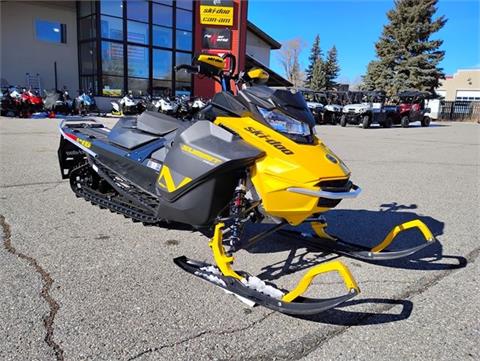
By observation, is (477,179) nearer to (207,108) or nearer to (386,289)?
(386,289)

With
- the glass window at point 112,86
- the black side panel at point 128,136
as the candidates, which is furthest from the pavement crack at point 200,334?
the glass window at point 112,86

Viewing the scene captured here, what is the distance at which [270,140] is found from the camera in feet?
8.08

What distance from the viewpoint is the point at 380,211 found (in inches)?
177

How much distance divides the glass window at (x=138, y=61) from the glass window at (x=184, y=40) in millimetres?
→ 2285

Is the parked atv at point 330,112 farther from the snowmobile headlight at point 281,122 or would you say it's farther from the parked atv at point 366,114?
the snowmobile headlight at point 281,122

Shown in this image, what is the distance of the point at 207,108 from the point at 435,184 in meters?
4.84

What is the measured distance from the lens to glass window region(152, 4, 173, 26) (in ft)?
71.4

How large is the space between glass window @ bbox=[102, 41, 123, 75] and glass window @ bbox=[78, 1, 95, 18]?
2.02m

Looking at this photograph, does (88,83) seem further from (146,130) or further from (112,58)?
(146,130)

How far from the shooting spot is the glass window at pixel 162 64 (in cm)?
2208

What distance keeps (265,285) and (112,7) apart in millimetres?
21500

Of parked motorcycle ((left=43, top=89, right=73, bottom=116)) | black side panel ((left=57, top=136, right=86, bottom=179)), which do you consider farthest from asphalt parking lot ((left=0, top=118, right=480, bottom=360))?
parked motorcycle ((left=43, top=89, right=73, bottom=116))

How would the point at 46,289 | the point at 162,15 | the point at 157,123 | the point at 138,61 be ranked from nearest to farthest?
the point at 46,289
the point at 157,123
the point at 138,61
the point at 162,15

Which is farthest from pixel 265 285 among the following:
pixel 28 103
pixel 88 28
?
pixel 88 28
